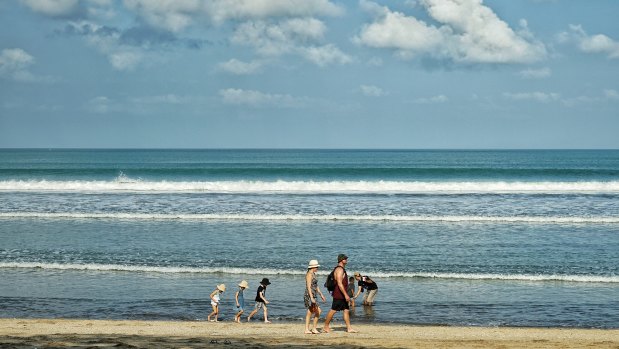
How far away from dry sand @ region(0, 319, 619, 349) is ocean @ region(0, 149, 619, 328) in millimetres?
970

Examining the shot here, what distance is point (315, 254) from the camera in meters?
23.4

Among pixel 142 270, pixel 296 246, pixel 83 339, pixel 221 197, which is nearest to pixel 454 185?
pixel 221 197

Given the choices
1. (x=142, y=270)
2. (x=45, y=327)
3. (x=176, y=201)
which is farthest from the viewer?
(x=176, y=201)

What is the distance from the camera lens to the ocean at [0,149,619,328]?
1698cm

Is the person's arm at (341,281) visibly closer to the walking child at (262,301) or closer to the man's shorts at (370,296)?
the walking child at (262,301)

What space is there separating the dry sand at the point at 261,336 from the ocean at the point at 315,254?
0.97 metres

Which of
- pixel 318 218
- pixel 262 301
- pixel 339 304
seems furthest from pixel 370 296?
pixel 318 218

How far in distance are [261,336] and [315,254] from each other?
975 centimetres

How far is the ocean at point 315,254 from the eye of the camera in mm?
16984

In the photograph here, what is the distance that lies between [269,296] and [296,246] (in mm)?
6629

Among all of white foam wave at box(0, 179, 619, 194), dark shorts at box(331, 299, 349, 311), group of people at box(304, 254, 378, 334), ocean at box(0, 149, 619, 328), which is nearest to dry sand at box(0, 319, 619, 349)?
group of people at box(304, 254, 378, 334)

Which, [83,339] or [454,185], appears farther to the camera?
[454,185]

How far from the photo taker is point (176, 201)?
41.3 metres

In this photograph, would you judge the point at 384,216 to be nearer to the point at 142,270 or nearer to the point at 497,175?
the point at 142,270
